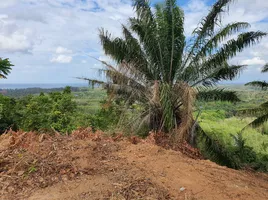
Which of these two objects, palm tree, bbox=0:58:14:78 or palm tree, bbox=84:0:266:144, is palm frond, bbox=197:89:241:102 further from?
palm tree, bbox=0:58:14:78

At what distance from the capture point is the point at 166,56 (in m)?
9.70

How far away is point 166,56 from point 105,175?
677 cm

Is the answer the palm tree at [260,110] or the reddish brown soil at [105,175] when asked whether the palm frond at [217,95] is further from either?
the reddish brown soil at [105,175]

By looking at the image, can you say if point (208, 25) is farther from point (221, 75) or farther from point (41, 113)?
point (41, 113)

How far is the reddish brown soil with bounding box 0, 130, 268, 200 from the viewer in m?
3.18

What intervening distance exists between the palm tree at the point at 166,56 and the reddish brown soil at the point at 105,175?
440 cm

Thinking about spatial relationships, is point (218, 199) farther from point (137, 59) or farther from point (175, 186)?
point (137, 59)

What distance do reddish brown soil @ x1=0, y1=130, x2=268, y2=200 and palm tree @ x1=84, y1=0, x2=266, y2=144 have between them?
4403 millimetres

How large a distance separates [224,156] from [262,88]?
5.01m

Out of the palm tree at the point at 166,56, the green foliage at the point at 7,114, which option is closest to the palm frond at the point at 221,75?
the palm tree at the point at 166,56

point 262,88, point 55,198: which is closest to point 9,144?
point 55,198

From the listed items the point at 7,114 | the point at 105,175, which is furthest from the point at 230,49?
the point at 7,114

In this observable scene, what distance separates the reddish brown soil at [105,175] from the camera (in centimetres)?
318

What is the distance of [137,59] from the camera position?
10047 millimetres
